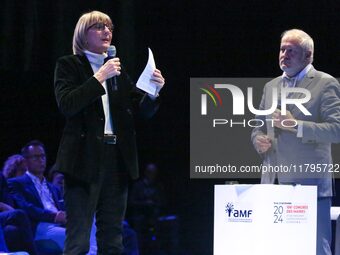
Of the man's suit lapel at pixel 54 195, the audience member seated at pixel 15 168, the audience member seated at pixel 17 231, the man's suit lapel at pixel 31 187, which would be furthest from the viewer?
the audience member seated at pixel 15 168

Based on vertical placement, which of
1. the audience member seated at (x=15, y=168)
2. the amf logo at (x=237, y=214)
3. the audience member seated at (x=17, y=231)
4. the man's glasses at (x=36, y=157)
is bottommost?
the audience member seated at (x=17, y=231)

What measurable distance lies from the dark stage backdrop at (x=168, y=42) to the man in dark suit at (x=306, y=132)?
1474mm

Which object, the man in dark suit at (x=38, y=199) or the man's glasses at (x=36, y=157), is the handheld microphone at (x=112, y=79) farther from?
the man's glasses at (x=36, y=157)

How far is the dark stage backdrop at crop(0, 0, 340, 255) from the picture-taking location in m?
5.55

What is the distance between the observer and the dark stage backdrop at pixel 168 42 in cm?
555

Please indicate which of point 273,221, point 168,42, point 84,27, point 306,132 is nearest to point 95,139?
point 84,27

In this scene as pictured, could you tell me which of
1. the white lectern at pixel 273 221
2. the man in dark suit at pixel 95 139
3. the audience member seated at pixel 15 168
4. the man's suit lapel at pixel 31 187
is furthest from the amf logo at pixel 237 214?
the audience member seated at pixel 15 168

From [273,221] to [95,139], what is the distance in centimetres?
112

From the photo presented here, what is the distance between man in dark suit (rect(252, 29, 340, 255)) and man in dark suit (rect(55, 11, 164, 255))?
94 cm

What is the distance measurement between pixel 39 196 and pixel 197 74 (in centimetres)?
163

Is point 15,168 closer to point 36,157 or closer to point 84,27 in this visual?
point 36,157

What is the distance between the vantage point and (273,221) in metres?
3.62

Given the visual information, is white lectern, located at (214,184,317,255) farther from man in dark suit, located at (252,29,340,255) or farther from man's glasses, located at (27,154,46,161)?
man's glasses, located at (27,154,46,161)

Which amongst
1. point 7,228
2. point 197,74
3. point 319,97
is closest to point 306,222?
point 319,97
